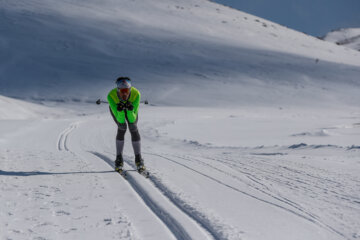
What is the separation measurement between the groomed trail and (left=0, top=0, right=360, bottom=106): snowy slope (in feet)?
78.7

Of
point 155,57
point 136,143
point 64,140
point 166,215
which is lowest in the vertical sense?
point 64,140

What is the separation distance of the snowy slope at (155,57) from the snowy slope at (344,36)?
294 ft

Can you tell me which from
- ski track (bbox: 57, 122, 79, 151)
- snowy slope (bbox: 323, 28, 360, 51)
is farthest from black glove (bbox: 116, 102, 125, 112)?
snowy slope (bbox: 323, 28, 360, 51)

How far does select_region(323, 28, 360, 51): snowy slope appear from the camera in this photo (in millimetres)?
133225

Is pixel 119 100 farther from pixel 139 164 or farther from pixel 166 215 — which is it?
pixel 166 215

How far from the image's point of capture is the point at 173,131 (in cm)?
1534

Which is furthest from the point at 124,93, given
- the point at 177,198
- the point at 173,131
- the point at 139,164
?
the point at 173,131

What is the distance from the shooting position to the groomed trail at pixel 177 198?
11.2 ft

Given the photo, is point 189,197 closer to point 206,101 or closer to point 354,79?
point 206,101

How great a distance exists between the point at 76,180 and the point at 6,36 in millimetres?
38354

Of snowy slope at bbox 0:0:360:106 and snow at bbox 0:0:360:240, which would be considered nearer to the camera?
snow at bbox 0:0:360:240

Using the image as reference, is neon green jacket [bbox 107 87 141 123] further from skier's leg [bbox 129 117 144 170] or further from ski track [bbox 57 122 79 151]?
ski track [bbox 57 122 79 151]

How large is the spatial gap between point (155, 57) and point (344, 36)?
127806mm

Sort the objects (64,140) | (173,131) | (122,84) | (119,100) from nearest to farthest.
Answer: (122,84) < (119,100) < (64,140) < (173,131)
